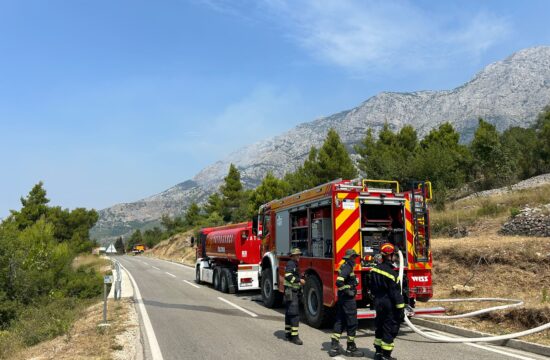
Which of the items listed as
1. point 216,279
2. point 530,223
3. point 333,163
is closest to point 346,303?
point 530,223

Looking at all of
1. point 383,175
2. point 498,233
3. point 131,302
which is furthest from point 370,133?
point 131,302

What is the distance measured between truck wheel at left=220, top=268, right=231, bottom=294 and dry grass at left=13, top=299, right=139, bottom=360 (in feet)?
20.4

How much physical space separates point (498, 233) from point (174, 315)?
12668 millimetres

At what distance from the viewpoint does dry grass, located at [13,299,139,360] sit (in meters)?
7.38

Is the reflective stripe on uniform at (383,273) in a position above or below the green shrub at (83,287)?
above

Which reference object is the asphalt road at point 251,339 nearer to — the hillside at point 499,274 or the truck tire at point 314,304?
the truck tire at point 314,304

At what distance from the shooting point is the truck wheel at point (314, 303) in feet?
30.5

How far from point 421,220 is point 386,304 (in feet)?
12.1

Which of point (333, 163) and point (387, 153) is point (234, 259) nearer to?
point (333, 163)

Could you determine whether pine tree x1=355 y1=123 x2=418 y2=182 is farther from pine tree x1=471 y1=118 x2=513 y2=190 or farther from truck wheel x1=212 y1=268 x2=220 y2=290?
truck wheel x1=212 y1=268 x2=220 y2=290

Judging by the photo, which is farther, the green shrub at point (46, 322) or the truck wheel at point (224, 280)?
the truck wheel at point (224, 280)

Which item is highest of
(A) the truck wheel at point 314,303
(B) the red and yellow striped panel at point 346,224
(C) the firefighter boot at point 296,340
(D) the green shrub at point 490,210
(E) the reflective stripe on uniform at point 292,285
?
(D) the green shrub at point 490,210

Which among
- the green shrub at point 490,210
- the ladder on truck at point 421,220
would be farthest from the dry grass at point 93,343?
the green shrub at point 490,210

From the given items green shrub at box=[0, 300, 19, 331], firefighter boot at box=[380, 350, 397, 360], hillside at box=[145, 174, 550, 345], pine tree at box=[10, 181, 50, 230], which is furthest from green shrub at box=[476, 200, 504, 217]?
pine tree at box=[10, 181, 50, 230]
